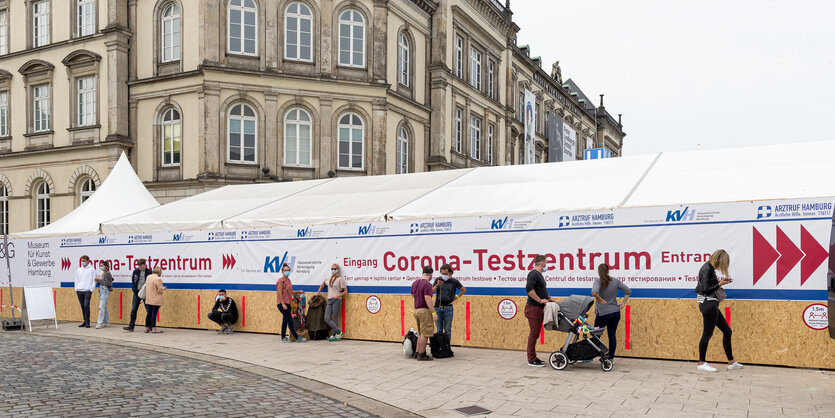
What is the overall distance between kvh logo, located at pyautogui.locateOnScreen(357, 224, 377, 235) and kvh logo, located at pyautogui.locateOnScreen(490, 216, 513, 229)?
8.48 feet

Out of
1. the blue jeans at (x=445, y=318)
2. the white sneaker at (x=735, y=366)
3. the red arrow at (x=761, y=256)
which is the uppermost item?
the red arrow at (x=761, y=256)

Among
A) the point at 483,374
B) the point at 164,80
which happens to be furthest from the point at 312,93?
the point at 483,374

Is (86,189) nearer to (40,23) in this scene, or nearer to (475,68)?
(40,23)

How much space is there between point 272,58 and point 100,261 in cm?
1160

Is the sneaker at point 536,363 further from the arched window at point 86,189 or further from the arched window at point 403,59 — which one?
the arched window at point 86,189

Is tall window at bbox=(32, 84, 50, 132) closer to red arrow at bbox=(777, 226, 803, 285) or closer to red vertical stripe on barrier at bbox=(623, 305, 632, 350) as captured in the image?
red vertical stripe on barrier at bbox=(623, 305, 632, 350)

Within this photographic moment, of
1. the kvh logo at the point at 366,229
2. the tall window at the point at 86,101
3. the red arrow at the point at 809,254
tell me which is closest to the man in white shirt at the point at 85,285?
the kvh logo at the point at 366,229

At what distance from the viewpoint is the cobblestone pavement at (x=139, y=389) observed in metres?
7.69

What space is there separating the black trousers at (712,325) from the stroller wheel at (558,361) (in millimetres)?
1976

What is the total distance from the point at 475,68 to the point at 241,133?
1651 cm

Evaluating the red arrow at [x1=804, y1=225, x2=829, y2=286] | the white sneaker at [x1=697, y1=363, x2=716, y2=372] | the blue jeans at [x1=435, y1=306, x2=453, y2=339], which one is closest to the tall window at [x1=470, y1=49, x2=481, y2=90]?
the blue jeans at [x1=435, y1=306, x2=453, y2=339]

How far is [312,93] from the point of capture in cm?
2745

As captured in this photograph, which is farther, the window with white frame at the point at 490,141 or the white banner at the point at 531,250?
the window with white frame at the point at 490,141

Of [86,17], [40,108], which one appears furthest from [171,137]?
[40,108]
